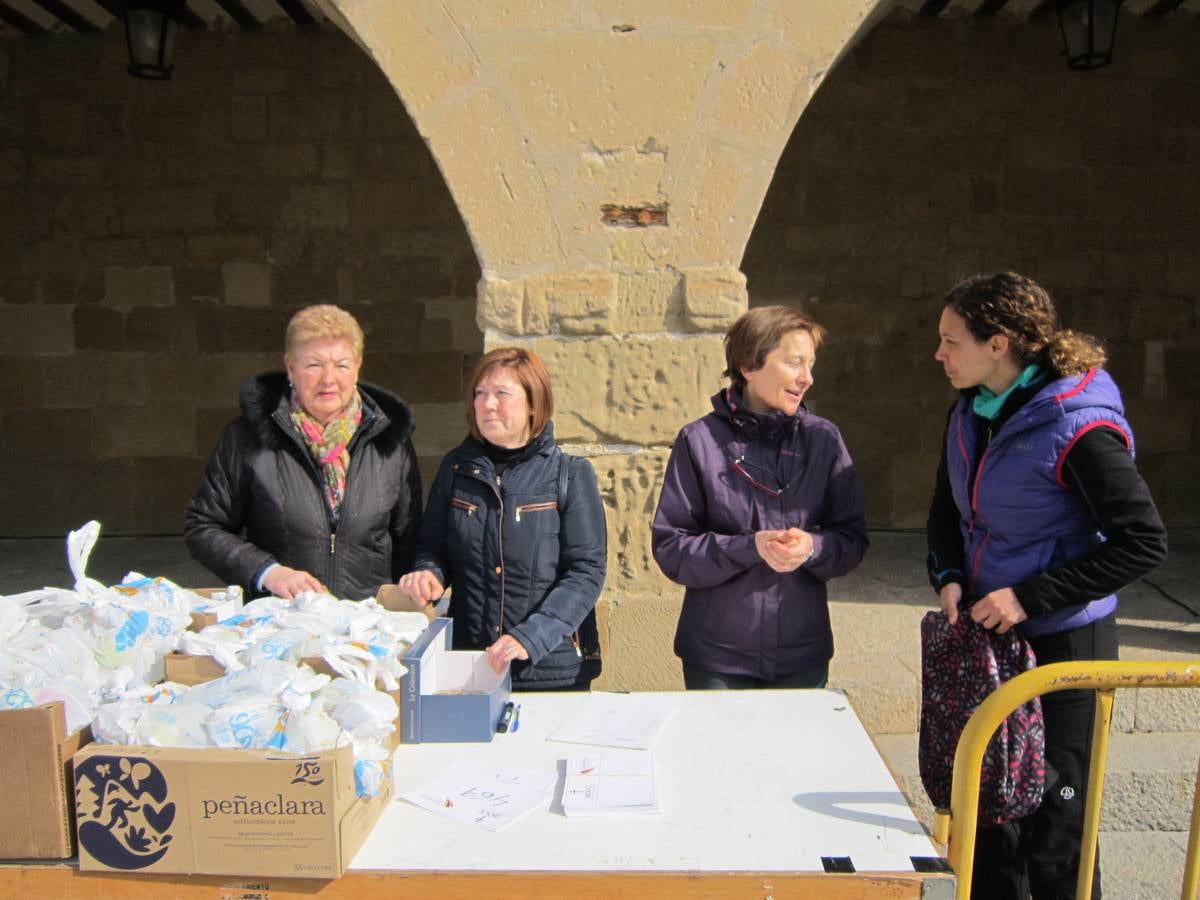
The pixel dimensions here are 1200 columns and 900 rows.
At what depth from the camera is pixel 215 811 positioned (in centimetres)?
136

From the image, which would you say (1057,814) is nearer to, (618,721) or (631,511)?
(618,721)

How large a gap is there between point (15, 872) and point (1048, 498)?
1.94 m

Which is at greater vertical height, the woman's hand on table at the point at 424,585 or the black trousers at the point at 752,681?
the woman's hand on table at the point at 424,585

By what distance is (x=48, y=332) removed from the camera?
5.39 meters

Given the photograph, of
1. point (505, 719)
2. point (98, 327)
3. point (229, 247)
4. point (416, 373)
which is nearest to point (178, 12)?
point (229, 247)

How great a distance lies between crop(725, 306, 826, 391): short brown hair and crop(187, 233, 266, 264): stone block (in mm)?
3928

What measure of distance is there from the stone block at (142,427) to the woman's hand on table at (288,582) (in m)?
3.61

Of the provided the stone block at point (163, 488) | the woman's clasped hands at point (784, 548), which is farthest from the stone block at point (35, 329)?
the woman's clasped hands at point (784, 548)

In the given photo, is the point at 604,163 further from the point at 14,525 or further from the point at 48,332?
the point at 14,525

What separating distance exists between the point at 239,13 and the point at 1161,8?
4824 millimetres

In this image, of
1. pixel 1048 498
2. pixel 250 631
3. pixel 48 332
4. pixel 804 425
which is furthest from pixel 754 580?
pixel 48 332

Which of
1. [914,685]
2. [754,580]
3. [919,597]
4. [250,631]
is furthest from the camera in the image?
[919,597]

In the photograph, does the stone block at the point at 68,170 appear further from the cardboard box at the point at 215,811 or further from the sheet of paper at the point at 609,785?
the sheet of paper at the point at 609,785

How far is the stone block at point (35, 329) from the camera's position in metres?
5.39
